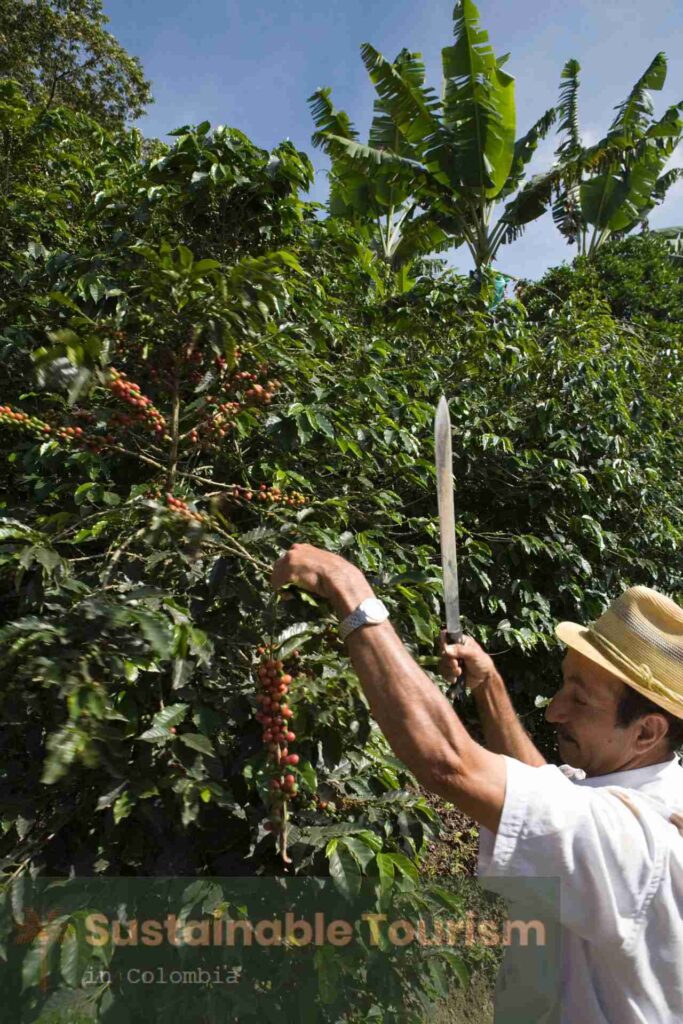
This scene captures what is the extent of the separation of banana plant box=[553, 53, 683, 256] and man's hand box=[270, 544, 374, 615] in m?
11.4

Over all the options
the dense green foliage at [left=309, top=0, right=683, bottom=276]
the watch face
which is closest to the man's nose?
the watch face

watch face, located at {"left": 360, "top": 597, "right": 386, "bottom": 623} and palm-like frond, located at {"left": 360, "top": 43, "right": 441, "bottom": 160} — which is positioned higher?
palm-like frond, located at {"left": 360, "top": 43, "right": 441, "bottom": 160}

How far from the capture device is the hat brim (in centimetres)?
148

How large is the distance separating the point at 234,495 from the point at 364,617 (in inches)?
42.1

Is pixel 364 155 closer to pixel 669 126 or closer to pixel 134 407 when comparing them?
pixel 669 126

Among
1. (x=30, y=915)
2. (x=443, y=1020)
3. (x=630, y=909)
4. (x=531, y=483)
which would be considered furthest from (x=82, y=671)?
(x=531, y=483)

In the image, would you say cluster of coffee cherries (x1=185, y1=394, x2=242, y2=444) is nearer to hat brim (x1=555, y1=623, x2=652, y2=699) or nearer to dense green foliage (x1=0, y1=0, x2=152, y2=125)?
hat brim (x1=555, y1=623, x2=652, y2=699)

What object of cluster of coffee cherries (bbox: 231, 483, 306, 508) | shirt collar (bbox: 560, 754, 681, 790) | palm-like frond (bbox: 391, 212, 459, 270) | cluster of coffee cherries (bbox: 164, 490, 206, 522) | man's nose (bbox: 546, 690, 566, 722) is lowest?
shirt collar (bbox: 560, 754, 681, 790)

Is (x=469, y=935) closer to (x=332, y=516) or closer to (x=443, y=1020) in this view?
(x=443, y=1020)

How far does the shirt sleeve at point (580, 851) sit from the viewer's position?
45.3 inches

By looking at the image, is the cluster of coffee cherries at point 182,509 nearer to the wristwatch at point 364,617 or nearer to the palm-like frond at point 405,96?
the wristwatch at point 364,617

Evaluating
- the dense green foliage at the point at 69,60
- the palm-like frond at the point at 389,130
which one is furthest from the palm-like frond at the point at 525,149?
the dense green foliage at the point at 69,60

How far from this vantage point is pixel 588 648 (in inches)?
63.1

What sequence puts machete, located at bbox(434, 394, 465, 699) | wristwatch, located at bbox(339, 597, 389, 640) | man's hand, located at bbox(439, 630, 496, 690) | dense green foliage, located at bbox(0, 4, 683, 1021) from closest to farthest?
wristwatch, located at bbox(339, 597, 389, 640) < machete, located at bbox(434, 394, 465, 699) < dense green foliage, located at bbox(0, 4, 683, 1021) < man's hand, located at bbox(439, 630, 496, 690)
